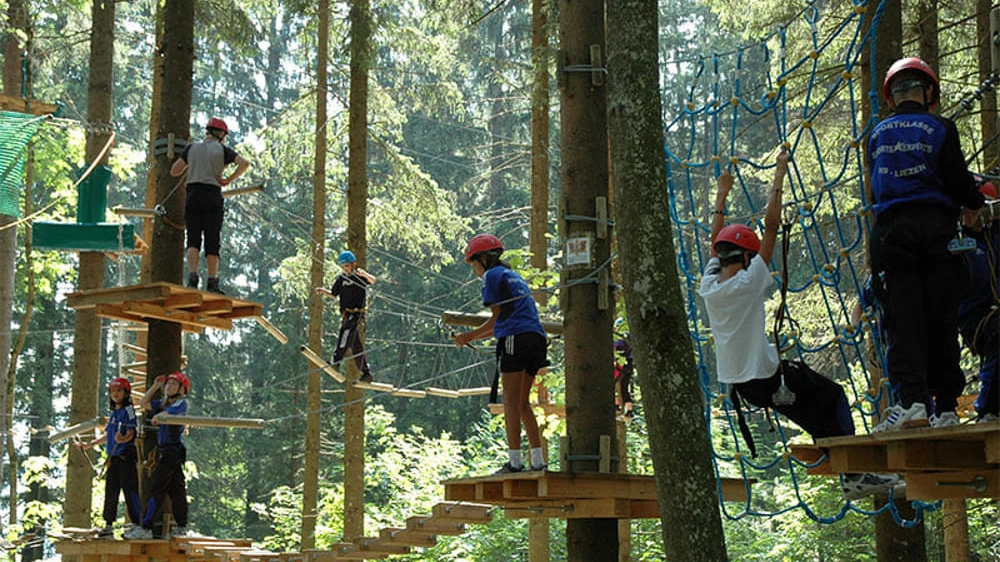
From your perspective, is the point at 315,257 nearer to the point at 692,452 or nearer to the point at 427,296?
the point at 692,452

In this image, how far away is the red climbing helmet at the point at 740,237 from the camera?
198 inches

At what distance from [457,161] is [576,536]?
78.9 feet

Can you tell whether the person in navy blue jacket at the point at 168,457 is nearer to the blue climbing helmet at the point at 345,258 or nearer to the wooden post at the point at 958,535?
the blue climbing helmet at the point at 345,258

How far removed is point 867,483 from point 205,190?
4.73 m

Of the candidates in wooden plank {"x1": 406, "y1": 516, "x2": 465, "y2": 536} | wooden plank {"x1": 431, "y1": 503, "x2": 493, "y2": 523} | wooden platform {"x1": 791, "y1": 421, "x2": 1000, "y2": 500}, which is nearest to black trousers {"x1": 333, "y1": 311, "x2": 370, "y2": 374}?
wooden plank {"x1": 406, "y1": 516, "x2": 465, "y2": 536}

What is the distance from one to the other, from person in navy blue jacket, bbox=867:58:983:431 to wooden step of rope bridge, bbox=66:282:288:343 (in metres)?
4.59

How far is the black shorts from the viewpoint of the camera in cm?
613

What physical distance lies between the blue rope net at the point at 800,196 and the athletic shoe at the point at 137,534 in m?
3.84

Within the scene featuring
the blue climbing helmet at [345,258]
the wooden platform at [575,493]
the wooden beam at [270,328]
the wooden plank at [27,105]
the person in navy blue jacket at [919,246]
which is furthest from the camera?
the wooden plank at [27,105]

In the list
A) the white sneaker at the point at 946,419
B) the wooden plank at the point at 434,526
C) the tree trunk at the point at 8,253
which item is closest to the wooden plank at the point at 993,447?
the white sneaker at the point at 946,419

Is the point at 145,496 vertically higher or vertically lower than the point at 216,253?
lower

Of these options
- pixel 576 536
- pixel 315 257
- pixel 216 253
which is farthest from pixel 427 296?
pixel 576 536

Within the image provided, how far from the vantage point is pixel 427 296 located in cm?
2694

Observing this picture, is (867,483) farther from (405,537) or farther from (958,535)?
(958,535)
